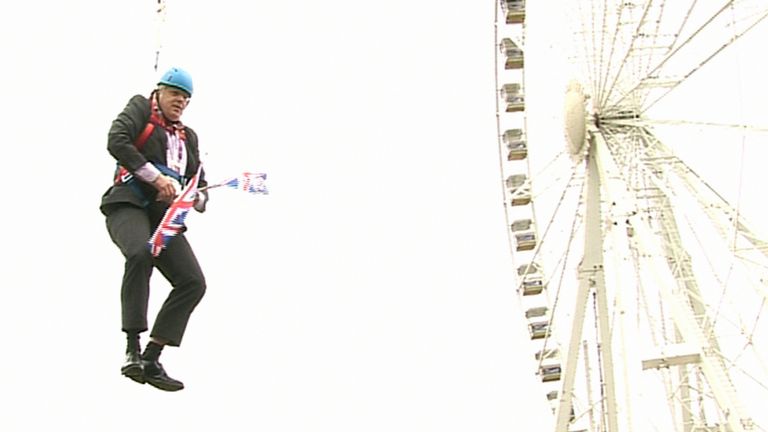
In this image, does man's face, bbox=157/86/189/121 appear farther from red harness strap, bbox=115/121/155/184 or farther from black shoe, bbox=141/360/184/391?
black shoe, bbox=141/360/184/391

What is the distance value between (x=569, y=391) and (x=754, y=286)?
5.47 meters

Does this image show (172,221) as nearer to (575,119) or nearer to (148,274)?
(148,274)

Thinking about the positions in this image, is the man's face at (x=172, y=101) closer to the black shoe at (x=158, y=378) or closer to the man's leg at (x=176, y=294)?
the man's leg at (x=176, y=294)

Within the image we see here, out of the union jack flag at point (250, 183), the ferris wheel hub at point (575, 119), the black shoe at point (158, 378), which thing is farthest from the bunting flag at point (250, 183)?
the ferris wheel hub at point (575, 119)

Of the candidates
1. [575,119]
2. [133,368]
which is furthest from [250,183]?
[575,119]

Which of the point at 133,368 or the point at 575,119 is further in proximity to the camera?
the point at 575,119

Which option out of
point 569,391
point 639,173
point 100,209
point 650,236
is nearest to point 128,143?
point 100,209

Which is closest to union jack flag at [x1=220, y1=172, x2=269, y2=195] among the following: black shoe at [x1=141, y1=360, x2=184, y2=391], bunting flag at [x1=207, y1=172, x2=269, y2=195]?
bunting flag at [x1=207, y1=172, x2=269, y2=195]

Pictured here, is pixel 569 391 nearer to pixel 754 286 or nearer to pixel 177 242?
pixel 754 286

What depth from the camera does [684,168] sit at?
76.5 feet

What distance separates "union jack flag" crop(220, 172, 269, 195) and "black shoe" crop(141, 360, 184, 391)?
3.69 ft

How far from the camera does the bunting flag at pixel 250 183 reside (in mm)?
7688

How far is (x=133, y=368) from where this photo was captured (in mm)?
7355

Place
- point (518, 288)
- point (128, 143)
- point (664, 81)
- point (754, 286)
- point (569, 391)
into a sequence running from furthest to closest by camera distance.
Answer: point (518, 288)
point (569, 391)
point (664, 81)
point (754, 286)
point (128, 143)
